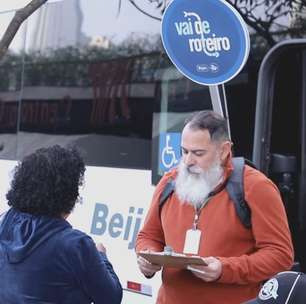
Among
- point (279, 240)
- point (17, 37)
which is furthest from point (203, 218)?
point (17, 37)

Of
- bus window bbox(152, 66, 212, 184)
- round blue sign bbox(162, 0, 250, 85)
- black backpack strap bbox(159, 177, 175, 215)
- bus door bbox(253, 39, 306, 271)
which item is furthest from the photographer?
bus window bbox(152, 66, 212, 184)

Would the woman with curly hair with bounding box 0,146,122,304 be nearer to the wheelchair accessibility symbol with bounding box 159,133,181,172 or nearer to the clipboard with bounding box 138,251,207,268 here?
the clipboard with bounding box 138,251,207,268

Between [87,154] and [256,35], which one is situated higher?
[256,35]

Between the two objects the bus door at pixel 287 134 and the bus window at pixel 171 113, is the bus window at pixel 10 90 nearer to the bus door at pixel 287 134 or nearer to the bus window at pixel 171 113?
the bus window at pixel 171 113

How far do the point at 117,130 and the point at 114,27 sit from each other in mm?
701

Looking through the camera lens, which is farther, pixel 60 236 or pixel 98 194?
pixel 98 194

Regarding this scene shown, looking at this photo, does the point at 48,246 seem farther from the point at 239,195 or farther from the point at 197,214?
the point at 239,195

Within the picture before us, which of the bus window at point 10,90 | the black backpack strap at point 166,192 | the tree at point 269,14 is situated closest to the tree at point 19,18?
the bus window at point 10,90

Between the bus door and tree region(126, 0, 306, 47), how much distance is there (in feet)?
0.46

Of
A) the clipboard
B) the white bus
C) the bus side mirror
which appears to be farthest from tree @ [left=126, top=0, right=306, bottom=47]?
the clipboard

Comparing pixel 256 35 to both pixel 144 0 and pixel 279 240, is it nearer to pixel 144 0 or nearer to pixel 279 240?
pixel 144 0

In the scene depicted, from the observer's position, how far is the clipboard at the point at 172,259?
8.09 feet

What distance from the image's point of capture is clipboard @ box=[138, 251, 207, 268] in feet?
8.09

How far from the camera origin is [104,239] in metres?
4.39
